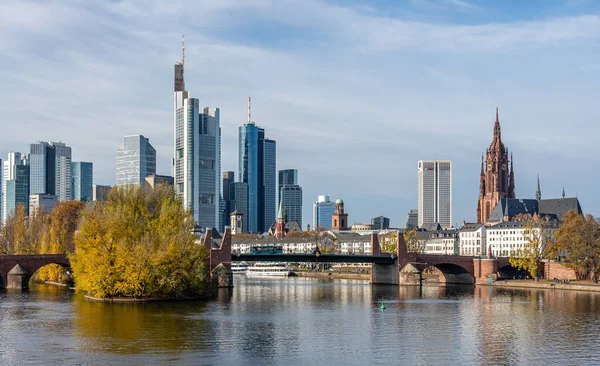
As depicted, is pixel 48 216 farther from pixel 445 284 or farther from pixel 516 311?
pixel 516 311

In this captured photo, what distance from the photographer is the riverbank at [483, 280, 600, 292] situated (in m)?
124

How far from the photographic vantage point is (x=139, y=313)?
82.2 metres

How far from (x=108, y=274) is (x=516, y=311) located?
42514mm

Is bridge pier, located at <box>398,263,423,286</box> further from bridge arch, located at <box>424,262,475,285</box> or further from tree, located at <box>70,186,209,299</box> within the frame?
tree, located at <box>70,186,209,299</box>

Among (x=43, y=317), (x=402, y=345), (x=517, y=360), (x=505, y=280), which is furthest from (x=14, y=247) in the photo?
(x=517, y=360)

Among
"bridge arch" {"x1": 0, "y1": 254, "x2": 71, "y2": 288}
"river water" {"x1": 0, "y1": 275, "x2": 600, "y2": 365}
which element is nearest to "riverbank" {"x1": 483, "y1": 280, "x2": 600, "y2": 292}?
"river water" {"x1": 0, "y1": 275, "x2": 600, "y2": 365}

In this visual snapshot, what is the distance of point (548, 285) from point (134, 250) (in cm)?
6830

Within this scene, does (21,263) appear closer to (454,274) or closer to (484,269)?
(484,269)

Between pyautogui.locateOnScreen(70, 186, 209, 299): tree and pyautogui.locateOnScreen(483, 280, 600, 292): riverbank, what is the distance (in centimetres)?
5709

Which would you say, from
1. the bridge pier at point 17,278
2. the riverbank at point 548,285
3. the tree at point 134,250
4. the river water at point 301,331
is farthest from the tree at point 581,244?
the bridge pier at point 17,278

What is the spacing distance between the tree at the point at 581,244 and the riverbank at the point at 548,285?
364cm

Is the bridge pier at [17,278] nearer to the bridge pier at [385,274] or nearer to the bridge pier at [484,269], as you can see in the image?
the bridge pier at [385,274]

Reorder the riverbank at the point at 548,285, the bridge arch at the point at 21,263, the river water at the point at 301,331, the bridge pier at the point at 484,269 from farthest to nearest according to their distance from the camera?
the bridge pier at the point at 484,269 → the riverbank at the point at 548,285 → the bridge arch at the point at 21,263 → the river water at the point at 301,331

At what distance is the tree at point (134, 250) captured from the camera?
303 feet
